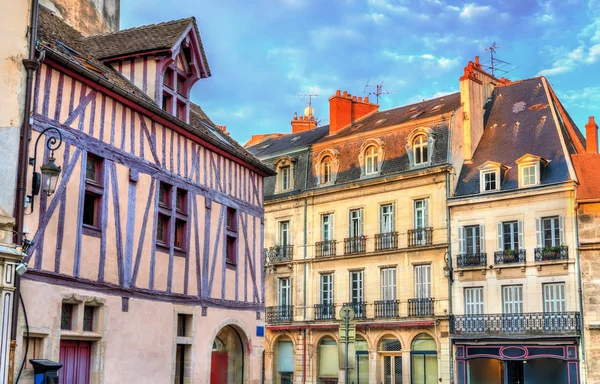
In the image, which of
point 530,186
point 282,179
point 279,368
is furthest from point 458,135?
point 279,368

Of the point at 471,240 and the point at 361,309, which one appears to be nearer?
the point at 471,240

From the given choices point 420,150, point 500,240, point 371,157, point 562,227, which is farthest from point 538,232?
point 371,157

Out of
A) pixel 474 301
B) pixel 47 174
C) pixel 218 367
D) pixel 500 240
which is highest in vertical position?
pixel 500 240

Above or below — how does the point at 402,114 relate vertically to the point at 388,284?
above

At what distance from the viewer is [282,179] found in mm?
33250

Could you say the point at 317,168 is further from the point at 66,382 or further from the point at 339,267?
the point at 66,382

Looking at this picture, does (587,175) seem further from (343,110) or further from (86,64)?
(86,64)

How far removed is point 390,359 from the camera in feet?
94.0

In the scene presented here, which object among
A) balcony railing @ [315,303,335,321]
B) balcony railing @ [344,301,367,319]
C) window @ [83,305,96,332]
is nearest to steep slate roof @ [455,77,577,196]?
balcony railing @ [344,301,367,319]

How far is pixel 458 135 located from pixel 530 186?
11.6 ft

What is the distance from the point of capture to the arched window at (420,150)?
28.7m

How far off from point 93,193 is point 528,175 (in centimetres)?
1722

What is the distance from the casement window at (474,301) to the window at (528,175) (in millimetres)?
3643

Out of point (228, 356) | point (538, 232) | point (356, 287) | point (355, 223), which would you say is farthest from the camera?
point (355, 223)
